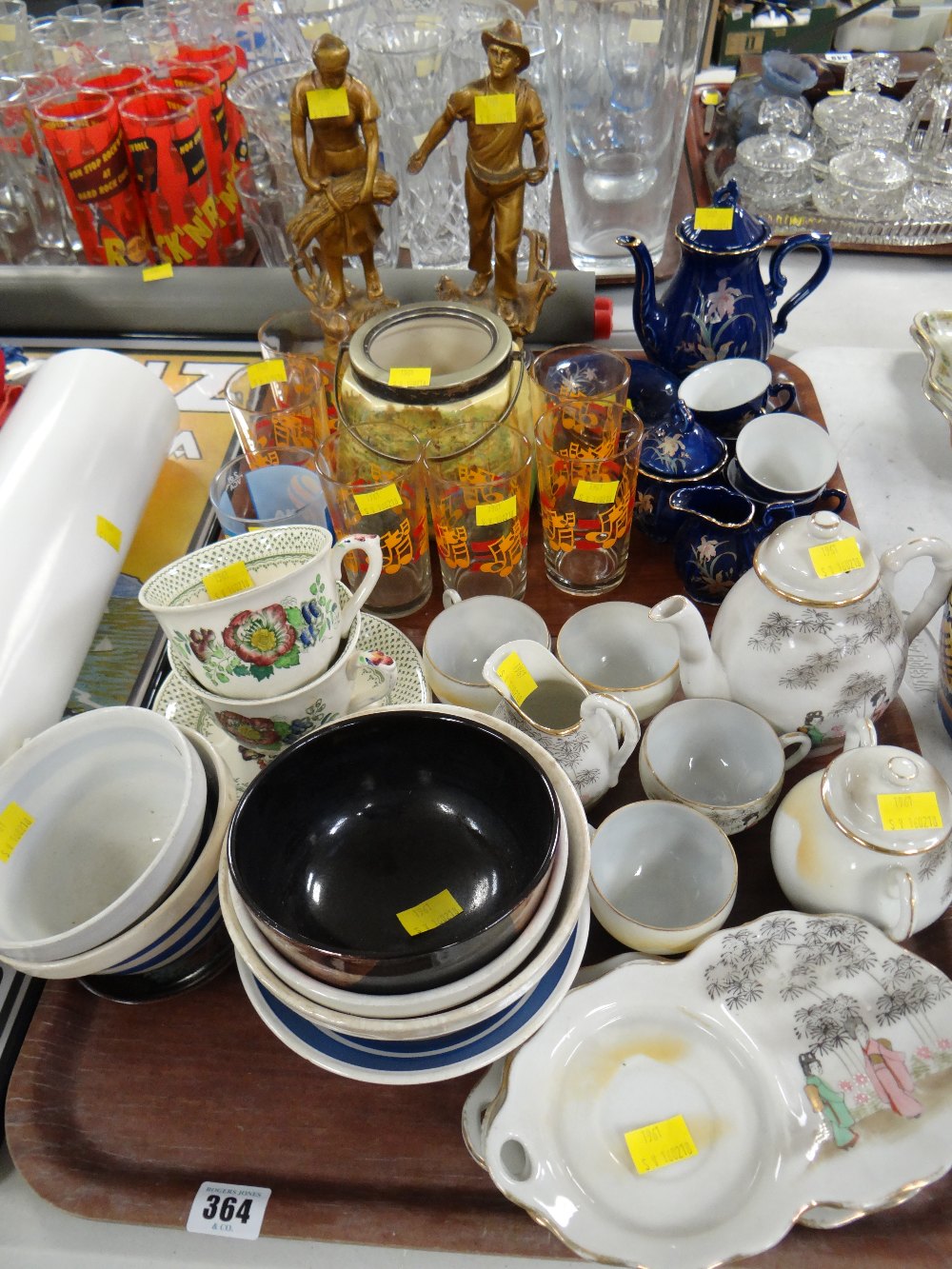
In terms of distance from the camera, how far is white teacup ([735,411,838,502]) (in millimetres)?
921

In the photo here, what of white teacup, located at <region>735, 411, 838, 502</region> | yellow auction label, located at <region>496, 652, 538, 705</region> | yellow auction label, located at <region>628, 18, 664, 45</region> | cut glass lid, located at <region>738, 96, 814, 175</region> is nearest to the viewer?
yellow auction label, located at <region>496, 652, 538, 705</region>

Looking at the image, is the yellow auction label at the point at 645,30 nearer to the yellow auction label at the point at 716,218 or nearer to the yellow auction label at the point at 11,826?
the yellow auction label at the point at 716,218

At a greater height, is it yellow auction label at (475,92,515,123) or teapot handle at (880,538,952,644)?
yellow auction label at (475,92,515,123)

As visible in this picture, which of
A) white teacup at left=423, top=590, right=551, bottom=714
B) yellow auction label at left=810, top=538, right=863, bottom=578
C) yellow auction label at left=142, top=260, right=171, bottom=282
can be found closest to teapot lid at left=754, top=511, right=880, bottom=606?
yellow auction label at left=810, top=538, right=863, bottom=578

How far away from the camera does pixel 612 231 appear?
1.34m

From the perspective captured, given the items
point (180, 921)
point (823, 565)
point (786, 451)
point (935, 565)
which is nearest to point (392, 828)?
point (180, 921)

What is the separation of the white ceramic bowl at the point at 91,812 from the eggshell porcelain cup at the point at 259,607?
0.06m

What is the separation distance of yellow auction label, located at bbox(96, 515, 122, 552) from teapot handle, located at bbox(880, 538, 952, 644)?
27.5 inches

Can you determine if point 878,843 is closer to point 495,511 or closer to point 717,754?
point 717,754

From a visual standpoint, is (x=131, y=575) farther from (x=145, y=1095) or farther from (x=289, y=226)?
(x=145, y=1095)

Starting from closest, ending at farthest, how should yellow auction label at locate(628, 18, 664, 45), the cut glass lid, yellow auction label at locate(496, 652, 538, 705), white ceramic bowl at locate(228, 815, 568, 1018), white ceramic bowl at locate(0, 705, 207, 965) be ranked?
white ceramic bowl at locate(228, 815, 568, 1018), white ceramic bowl at locate(0, 705, 207, 965), yellow auction label at locate(496, 652, 538, 705), yellow auction label at locate(628, 18, 664, 45), the cut glass lid

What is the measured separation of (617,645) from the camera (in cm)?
84

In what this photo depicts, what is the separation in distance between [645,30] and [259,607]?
101 centimetres

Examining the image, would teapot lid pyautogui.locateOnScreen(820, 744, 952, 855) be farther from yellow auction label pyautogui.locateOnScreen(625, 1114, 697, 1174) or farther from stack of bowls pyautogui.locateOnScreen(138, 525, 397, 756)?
stack of bowls pyautogui.locateOnScreen(138, 525, 397, 756)
